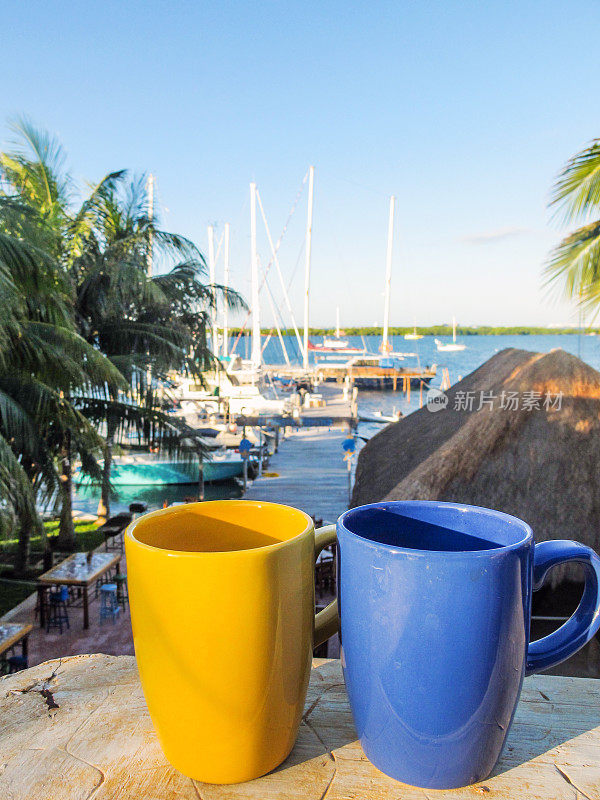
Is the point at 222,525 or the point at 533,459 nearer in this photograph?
the point at 222,525

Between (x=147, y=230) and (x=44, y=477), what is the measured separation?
643cm

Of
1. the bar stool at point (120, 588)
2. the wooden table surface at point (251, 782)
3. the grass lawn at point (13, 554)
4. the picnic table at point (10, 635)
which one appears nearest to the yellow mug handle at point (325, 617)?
the wooden table surface at point (251, 782)

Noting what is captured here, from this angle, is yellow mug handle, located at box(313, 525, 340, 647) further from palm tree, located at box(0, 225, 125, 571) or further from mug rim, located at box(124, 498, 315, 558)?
palm tree, located at box(0, 225, 125, 571)

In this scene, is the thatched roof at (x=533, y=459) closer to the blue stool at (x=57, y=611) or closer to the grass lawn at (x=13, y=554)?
the blue stool at (x=57, y=611)

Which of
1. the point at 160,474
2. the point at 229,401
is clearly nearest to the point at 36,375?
the point at 160,474

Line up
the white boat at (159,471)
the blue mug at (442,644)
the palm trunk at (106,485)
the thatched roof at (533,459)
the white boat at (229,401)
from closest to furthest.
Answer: the blue mug at (442,644) < the thatched roof at (533,459) < the palm trunk at (106,485) < the white boat at (159,471) < the white boat at (229,401)

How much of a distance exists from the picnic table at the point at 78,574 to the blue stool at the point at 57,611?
0.45 ft

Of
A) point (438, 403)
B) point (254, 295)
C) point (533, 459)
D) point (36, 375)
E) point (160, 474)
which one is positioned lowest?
point (160, 474)

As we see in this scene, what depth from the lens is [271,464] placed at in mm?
19156

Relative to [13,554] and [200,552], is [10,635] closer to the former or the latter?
[200,552]

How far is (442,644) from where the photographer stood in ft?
2.05

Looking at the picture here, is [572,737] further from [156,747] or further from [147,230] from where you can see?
[147,230]

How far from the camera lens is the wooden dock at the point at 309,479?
14.0 m

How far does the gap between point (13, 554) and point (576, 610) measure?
15.1 m
